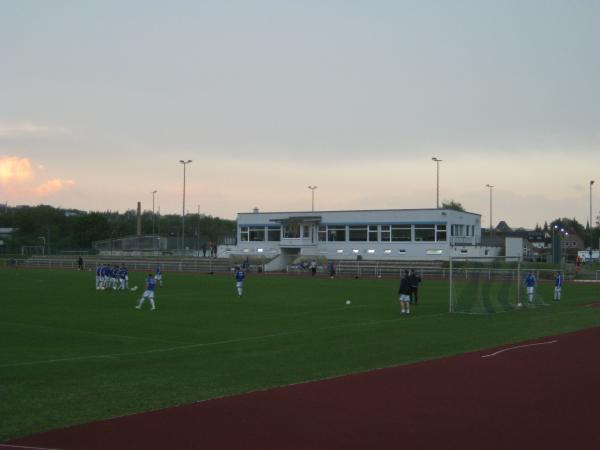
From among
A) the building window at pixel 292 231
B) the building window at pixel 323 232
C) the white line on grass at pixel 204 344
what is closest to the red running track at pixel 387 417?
the white line on grass at pixel 204 344

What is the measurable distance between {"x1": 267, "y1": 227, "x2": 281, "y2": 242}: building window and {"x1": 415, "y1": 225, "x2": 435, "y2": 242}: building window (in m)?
16.9

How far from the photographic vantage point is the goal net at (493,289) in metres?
32.0

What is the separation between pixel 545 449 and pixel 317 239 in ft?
234

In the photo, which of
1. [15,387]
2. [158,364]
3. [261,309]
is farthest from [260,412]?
[261,309]

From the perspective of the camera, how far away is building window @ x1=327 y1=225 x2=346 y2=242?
79.4 meters

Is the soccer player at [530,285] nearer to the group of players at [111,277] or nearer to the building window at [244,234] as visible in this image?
the group of players at [111,277]

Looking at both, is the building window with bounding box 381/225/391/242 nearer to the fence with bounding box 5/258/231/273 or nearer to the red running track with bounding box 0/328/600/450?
the fence with bounding box 5/258/231/273

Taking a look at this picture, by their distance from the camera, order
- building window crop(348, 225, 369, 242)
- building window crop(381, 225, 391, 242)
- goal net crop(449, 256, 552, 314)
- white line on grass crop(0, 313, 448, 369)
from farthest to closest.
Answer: building window crop(348, 225, 369, 242) < building window crop(381, 225, 391, 242) < goal net crop(449, 256, 552, 314) < white line on grass crop(0, 313, 448, 369)

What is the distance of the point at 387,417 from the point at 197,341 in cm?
1195

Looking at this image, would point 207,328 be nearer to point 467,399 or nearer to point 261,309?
point 261,309

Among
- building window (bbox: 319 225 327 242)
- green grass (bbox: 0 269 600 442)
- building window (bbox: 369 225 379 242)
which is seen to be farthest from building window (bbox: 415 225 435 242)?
green grass (bbox: 0 269 600 442)

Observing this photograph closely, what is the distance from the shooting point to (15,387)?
13.8m

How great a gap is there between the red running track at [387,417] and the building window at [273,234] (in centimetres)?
6794

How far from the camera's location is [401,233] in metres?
75.9
